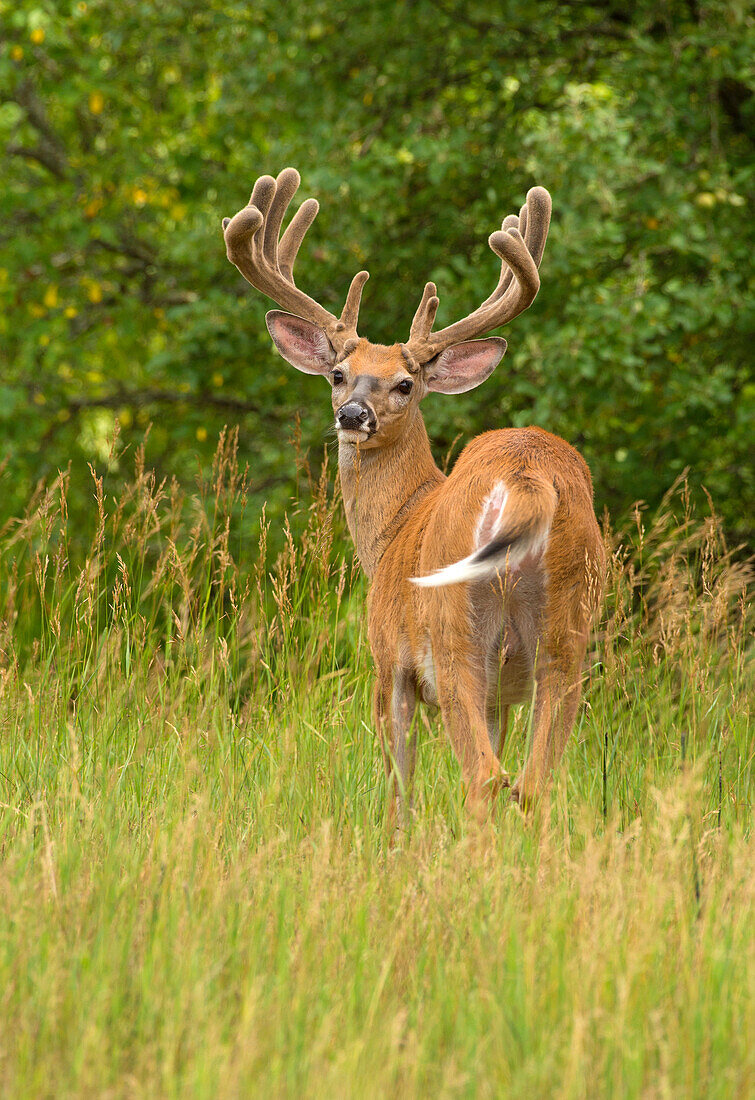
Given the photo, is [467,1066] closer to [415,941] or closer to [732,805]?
[415,941]

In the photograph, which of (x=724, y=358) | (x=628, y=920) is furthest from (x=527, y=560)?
(x=724, y=358)

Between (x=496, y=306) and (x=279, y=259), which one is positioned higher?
(x=279, y=259)

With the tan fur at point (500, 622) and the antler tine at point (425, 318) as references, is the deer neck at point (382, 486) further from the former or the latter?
the tan fur at point (500, 622)

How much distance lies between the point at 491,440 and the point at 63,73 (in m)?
7.04

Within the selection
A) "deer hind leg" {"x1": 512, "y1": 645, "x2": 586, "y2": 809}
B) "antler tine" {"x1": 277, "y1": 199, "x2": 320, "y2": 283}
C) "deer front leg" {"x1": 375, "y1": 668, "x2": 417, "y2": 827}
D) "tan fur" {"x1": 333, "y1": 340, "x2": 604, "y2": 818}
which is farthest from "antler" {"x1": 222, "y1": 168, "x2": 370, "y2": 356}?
"deer hind leg" {"x1": 512, "y1": 645, "x2": 586, "y2": 809}

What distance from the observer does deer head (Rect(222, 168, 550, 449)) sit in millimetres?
4254

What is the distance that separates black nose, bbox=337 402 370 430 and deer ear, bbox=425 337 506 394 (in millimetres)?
525

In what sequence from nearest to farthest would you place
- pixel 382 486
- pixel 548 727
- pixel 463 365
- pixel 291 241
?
1. pixel 548 727
2. pixel 382 486
3. pixel 463 365
4. pixel 291 241

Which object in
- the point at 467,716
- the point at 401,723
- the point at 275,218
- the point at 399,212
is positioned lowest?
the point at 401,723

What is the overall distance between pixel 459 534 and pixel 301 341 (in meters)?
1.60

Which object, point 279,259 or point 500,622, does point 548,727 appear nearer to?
point 500,622

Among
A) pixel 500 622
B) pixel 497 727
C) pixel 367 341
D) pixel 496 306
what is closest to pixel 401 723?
pixel 497 727

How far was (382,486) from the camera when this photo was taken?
14.2 ft

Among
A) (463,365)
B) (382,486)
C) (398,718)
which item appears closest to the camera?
(398,718)
